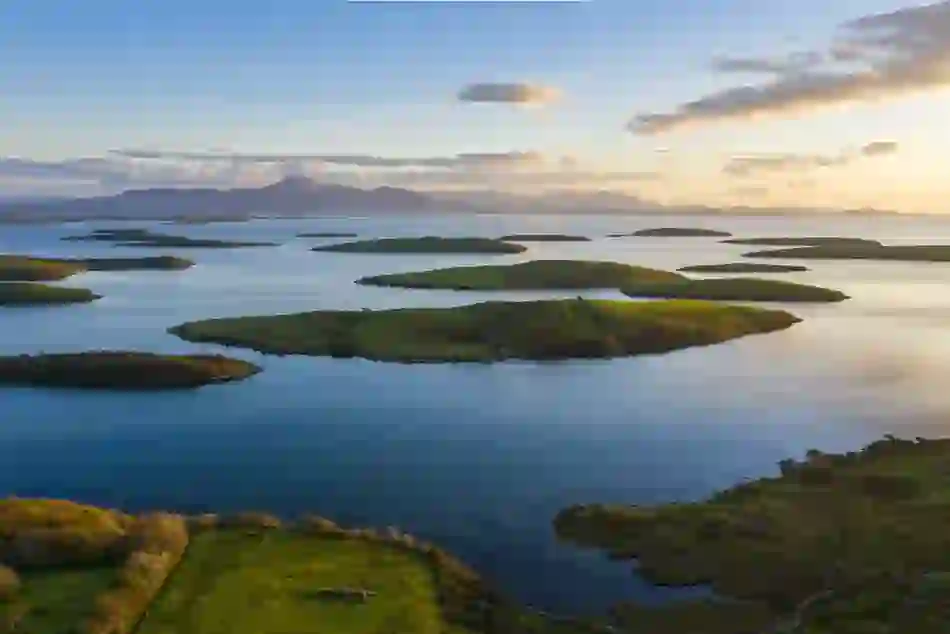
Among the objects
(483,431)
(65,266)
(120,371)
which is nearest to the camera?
(483,431)

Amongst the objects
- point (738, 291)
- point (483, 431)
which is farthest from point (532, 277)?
point (483, 431)

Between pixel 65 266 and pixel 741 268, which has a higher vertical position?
pixel 741 268

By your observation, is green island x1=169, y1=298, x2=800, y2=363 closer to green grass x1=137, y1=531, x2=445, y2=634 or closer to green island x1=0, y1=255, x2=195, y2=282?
green grass x1=137, y1=531, x2=445, y2=634

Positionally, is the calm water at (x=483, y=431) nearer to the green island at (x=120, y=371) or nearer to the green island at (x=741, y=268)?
the green island at (x=120, y=371)

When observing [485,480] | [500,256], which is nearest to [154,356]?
[485,480]

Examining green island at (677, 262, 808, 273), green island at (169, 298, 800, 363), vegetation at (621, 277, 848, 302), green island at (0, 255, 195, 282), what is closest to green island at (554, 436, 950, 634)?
green island at (169, 298, 800, 363)

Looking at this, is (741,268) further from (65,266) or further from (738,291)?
(65,266)

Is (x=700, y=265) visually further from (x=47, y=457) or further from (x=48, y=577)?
(x=48, y=577)
